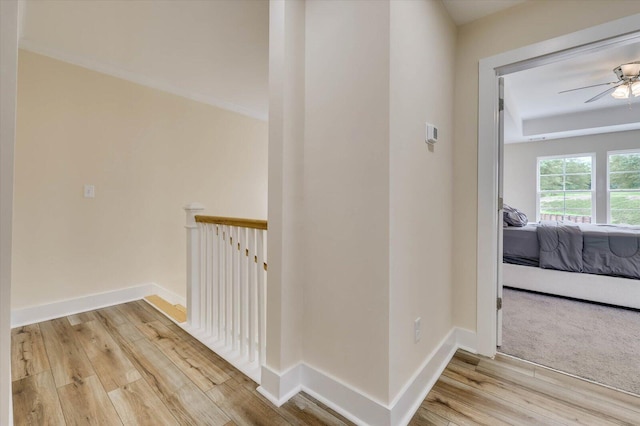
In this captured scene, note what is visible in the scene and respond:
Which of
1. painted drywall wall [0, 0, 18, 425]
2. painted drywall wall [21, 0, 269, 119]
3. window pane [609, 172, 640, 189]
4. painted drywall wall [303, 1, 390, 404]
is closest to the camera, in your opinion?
painted drywall wall [0, 0, 18, 425]

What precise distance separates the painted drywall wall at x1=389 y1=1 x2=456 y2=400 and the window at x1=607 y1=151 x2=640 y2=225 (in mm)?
5917

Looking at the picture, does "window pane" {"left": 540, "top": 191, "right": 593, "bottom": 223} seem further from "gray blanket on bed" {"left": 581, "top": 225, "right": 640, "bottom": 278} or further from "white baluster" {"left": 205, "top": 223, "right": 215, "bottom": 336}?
"white baluster" {"left": 205, "top": 223, "right": 215, "bottom": 336}

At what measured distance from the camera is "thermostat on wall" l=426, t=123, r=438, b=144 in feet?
5.09

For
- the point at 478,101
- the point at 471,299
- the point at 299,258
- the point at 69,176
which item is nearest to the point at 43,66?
the point at 69,176

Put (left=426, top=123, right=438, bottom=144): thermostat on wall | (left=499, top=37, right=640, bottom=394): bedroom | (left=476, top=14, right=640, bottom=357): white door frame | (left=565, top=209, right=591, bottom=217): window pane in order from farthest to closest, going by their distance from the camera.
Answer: (left=565, top=209, right=591, bottom=217): window pane
(left=499, top=37, right=640, bottom=394): bedroom
(left=476, top=14, right=640, bottom=357): white door frame
(left=426, top=123, right=438, bottom=144): thermostat on wall

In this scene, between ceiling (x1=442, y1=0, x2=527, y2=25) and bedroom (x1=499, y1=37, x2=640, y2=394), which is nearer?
ceiling (x1=442, y1=0, x2=527, y2=25)

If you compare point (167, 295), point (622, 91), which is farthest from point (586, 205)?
point (167, 295)

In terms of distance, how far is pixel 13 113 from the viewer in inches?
36.0

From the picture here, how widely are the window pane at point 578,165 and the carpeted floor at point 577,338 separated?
4.41 m

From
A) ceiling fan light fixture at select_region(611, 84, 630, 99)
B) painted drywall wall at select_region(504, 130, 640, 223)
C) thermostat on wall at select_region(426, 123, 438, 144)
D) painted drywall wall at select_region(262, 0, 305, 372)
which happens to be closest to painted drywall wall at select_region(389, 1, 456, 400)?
thermostat on wall at select_region(426, 123, 438, 144)

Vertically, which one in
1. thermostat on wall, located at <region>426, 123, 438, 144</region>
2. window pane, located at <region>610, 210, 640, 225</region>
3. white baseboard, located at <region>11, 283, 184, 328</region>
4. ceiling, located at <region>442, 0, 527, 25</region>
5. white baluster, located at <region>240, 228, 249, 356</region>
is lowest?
white baseboard, located at <region>11, 283, 184, 328</region>

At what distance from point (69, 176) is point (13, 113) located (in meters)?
2.07

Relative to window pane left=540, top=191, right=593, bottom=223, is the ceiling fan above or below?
above

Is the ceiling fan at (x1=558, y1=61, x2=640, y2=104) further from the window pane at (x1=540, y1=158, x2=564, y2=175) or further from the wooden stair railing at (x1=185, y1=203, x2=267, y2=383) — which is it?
the wooden stair railing at (x1=185, y1=203, x2=267, y2=383)
